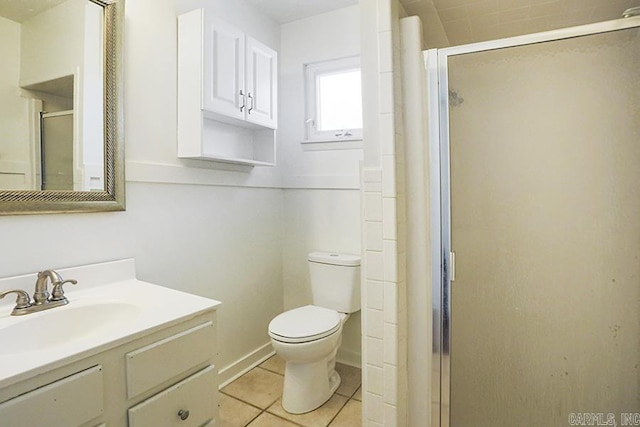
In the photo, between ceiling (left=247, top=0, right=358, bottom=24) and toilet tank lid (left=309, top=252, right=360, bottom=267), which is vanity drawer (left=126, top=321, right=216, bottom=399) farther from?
ceiling (left=247, top=0, right=358, bottom=24)

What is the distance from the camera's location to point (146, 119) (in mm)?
1593

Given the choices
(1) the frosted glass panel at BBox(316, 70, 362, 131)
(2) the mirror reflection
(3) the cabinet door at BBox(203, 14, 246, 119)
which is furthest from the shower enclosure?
(1) the frosted glass panel at BBox(316, 70, 362, 131)

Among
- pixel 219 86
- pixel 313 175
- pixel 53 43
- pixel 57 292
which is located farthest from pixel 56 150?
pixel 313 175

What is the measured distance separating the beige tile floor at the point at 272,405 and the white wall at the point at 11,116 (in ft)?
4.42

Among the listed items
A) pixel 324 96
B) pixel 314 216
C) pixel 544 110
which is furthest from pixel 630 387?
pixel 324 96

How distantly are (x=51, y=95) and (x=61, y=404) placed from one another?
106cm

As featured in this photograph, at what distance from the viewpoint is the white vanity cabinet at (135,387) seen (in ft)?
2.56

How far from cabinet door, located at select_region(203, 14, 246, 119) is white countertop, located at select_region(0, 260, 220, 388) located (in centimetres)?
88

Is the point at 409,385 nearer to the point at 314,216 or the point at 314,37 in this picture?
the point at 314,216

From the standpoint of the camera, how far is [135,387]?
0.96m

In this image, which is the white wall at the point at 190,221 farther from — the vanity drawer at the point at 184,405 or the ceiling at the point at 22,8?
the vanity drawer at the point at 184,405

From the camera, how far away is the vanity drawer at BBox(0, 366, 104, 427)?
0.74 meters

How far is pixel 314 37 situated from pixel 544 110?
1542 mm

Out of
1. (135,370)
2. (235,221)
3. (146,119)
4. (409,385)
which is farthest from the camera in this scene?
(235,221)
